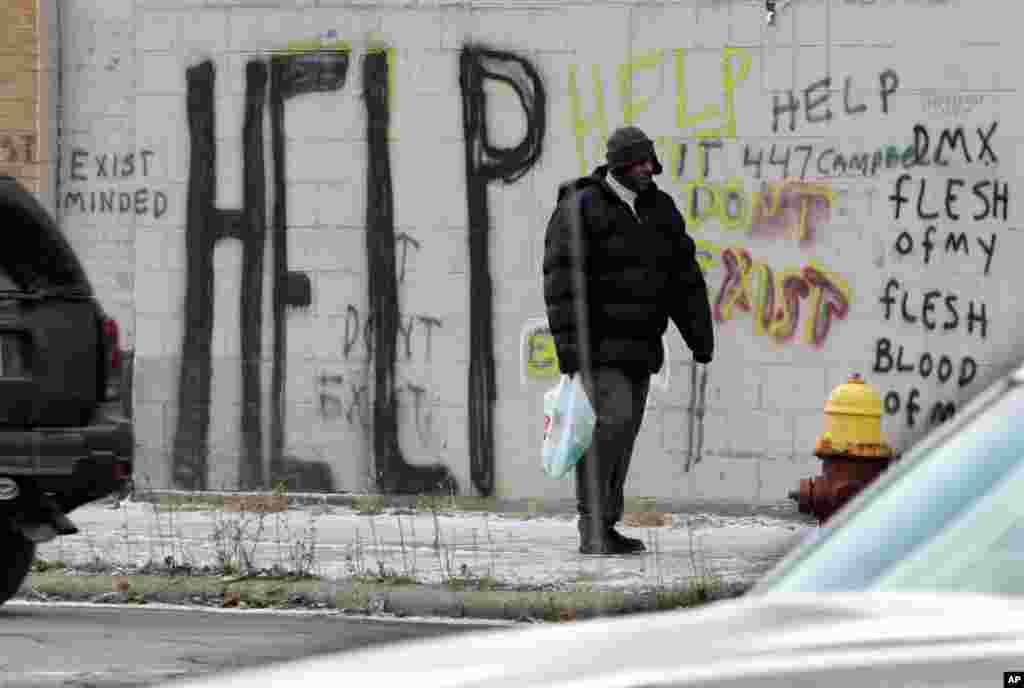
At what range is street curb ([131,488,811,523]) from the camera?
1490 cm

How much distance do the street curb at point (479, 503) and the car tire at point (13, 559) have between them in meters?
4.74

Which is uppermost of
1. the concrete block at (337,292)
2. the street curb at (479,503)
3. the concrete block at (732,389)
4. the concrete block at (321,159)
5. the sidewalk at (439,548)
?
the concrete block at (321,159)

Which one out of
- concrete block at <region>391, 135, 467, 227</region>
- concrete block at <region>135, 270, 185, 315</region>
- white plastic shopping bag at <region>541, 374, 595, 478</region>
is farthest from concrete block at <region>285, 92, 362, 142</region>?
white plastic shopping bag at <region>541, 374, 595, 478</region>

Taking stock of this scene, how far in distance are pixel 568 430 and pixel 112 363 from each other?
2.46 metres

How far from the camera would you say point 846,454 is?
10.4 metres

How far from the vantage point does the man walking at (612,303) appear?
41.0ft

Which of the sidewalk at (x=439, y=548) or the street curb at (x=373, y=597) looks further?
the sidewalk at (x=439, y=548)

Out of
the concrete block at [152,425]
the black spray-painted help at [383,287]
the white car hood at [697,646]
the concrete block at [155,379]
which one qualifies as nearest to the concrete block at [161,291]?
the concrete block at [155,379]

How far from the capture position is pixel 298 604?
37.0 ft

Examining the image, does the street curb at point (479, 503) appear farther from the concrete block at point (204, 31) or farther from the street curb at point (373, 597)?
the street curb at point (373, 597)

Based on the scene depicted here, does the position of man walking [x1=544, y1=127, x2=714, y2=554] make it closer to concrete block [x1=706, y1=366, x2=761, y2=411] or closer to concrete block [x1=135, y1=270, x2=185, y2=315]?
concrete block [x1=706, y1=366, x2=761, y2=411]

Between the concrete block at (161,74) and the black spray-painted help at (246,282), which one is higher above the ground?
the concrete block at (161,74)

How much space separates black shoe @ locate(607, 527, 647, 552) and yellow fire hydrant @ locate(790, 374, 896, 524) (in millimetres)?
2106

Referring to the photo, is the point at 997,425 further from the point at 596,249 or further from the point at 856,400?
the point at 596,249
